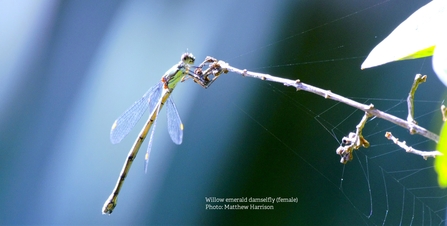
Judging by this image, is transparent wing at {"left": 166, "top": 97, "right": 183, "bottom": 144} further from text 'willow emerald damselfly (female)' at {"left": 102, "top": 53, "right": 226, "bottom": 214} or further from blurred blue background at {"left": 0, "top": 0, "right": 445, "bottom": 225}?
blurred blue background at {"left": 0, "top": 0, "right": 445, "bottom": 225}

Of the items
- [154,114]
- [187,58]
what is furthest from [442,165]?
[154,114]

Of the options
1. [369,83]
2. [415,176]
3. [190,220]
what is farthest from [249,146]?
[415,176]

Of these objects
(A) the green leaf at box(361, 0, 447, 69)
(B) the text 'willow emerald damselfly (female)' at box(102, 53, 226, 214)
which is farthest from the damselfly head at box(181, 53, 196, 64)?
(A) the green leaf at box(361, 0, 447, 69)

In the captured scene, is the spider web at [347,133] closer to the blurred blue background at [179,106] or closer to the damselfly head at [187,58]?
the blurred blue background at [179,106]

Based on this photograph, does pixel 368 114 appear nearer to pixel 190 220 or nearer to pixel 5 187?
pixel 190 220

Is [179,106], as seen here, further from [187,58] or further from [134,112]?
[187,58]

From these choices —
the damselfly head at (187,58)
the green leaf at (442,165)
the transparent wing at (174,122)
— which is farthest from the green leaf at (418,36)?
the transparent wing at (174,122)
